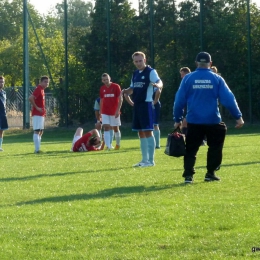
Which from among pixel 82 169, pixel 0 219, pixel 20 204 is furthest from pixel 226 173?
pixel 0 219

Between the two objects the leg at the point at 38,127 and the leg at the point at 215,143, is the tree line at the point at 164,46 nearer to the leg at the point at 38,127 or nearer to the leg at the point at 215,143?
the leg at the point at 38,127

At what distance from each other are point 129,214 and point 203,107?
9.54 feet

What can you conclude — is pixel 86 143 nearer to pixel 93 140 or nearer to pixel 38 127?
pixel 93 140

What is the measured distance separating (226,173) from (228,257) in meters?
5.76

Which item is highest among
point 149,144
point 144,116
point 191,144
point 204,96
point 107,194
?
point 204,96

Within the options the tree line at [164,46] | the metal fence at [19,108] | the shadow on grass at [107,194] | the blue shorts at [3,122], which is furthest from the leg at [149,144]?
the metal fence at [19,108]

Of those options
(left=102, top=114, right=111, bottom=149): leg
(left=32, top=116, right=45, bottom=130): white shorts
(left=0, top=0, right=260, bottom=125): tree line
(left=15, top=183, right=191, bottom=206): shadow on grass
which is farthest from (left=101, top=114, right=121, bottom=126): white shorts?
(left=0, top=0, right=260, bottom=125): tree line

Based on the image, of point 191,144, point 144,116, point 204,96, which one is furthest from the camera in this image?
point 144,116

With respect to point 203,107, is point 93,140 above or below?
below

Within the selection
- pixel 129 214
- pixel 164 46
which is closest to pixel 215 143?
pixel 129 214

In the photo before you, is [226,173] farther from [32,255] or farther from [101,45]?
[101,45]

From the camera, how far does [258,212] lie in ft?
23.4

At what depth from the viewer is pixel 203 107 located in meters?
9.77

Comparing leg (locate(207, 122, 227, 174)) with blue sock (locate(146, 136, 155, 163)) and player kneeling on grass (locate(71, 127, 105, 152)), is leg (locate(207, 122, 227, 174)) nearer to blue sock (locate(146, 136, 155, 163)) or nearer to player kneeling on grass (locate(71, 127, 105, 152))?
blue sock (locate(146, 136, 155, 163))
